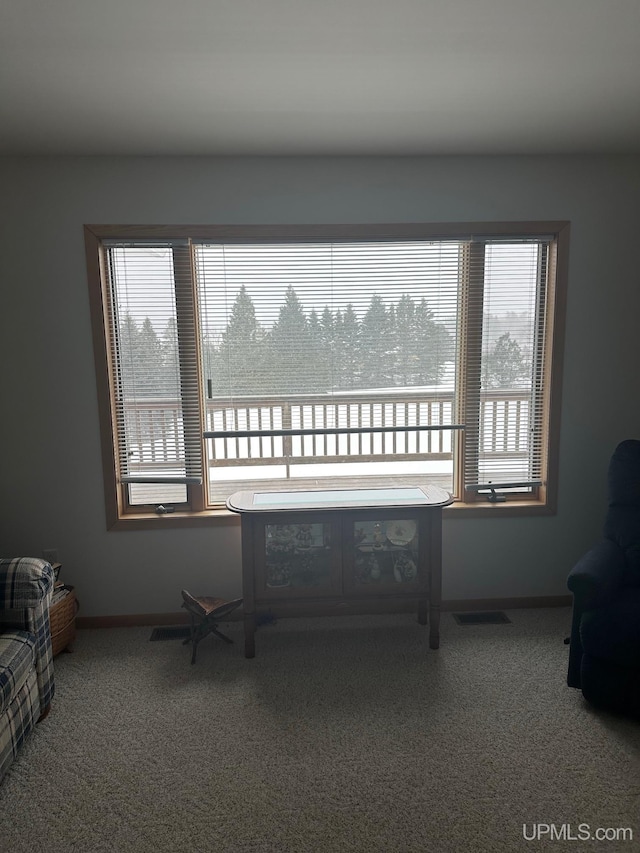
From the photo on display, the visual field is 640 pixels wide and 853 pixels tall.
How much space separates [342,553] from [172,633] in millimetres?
1131

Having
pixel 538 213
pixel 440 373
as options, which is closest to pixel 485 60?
pixel 538 213

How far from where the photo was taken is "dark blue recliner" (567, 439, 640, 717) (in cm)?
233

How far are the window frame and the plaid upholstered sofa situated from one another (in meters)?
0.78

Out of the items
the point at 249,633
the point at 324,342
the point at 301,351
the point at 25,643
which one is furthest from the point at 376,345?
the point at 25,643

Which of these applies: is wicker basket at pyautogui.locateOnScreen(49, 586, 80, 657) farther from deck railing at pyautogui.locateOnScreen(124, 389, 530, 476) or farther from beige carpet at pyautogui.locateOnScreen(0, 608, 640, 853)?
deck railing at pyautogui.locateOnScreen(124, 389, 530, 476)

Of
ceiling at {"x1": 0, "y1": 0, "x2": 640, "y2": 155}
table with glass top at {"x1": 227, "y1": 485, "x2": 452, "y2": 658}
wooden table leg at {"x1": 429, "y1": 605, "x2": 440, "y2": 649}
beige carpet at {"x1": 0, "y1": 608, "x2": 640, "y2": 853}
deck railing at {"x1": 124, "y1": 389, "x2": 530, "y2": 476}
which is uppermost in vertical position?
ceiling at {"x1": 0, "y1": 0, "x2": 640, "y2": 155}

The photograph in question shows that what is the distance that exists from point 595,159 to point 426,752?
3175 mm

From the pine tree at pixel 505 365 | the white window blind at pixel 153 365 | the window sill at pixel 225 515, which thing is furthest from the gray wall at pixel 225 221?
the pine tree at pixel 505 365

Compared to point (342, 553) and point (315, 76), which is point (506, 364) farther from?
point (315, 76)

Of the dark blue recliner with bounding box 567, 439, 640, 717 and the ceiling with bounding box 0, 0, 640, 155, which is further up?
the ceiling with bounding box 0, 0, 640, 155

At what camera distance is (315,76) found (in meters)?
→ 2.06

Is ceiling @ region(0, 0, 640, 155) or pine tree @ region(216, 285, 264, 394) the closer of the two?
ceiling @ region(0, 0, 640, 155)

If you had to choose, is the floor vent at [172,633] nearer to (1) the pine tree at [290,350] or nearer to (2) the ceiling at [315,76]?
(1) the pine tree at [290,350]

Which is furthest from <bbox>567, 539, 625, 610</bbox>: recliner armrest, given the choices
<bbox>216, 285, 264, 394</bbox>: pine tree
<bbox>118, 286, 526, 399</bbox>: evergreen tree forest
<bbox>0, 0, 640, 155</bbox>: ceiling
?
<bbox>0, 0, 640, 155</bbox>: ceiling
